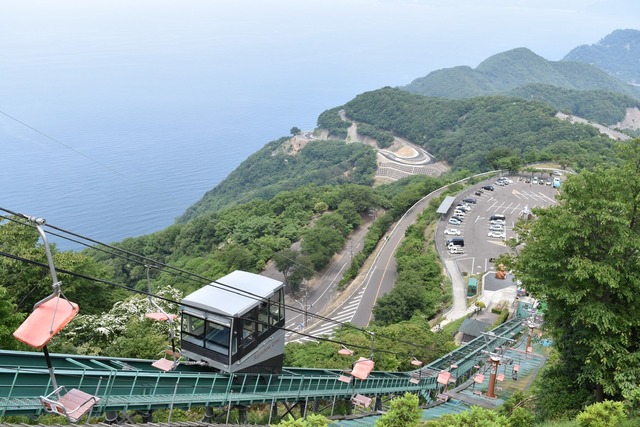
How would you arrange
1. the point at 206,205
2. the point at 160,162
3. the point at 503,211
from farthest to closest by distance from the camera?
the point at 160,162 < the point at 206,205 < the point at 503,211

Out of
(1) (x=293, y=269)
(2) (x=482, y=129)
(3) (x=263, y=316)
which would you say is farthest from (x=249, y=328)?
(2) (x=482, y=129)

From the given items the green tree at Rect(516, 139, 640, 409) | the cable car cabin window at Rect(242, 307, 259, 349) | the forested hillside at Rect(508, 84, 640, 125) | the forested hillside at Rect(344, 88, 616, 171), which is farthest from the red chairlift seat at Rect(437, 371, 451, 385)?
the forested hillside at Rect(508, 84, 640, 125)

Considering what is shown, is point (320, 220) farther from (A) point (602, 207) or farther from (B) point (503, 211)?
(A) point (602, 207)

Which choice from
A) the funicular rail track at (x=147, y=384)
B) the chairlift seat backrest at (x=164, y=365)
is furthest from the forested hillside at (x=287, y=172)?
the chairlift seat backrest at (x=164, y=365)

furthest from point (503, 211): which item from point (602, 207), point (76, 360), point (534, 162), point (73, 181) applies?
point (73, 181)

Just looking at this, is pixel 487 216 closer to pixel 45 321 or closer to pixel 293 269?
pixel 293 269

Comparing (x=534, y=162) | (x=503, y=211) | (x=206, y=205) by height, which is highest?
(x=534, y=162)

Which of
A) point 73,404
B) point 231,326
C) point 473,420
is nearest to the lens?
point 73,404
